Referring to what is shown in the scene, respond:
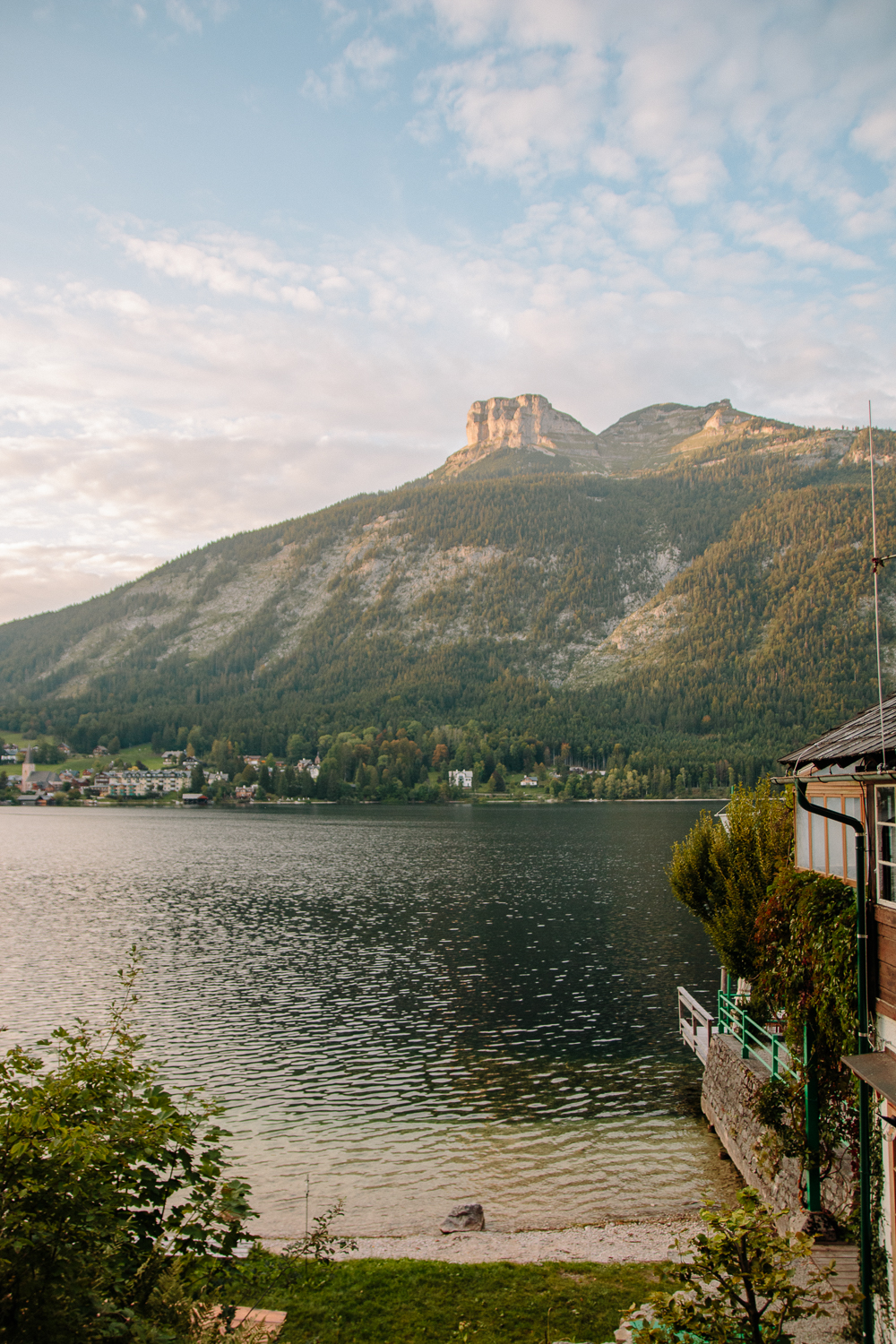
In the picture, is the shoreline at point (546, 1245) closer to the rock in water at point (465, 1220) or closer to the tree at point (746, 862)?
the rock in water at point (465, 1220)

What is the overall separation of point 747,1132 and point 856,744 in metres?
12.0

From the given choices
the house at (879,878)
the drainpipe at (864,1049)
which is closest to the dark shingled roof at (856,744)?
the house at (879,878)

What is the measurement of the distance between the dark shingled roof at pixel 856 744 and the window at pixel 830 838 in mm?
689

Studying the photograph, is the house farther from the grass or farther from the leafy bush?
the grass

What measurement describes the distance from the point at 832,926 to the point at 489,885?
6270 centimetres

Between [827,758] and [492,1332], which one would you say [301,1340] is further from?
[827,758]

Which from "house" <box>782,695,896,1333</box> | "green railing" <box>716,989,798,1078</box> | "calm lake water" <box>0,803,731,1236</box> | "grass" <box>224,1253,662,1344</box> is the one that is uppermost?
"house" <box>782,695,896,1333</box>

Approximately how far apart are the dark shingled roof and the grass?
9697 millimetres

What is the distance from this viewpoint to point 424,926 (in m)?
55.8

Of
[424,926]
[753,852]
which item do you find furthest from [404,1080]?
[424,926]

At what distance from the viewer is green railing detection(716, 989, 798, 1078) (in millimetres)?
18594

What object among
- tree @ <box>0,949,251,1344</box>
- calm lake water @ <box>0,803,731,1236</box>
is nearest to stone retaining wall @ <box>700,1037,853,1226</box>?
calm lake water @ <box>0,803,731,1236</box>

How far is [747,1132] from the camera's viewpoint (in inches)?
763

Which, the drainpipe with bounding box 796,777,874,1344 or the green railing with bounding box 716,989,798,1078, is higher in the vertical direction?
the drainpipe with bounding box 796,777,874,1344
